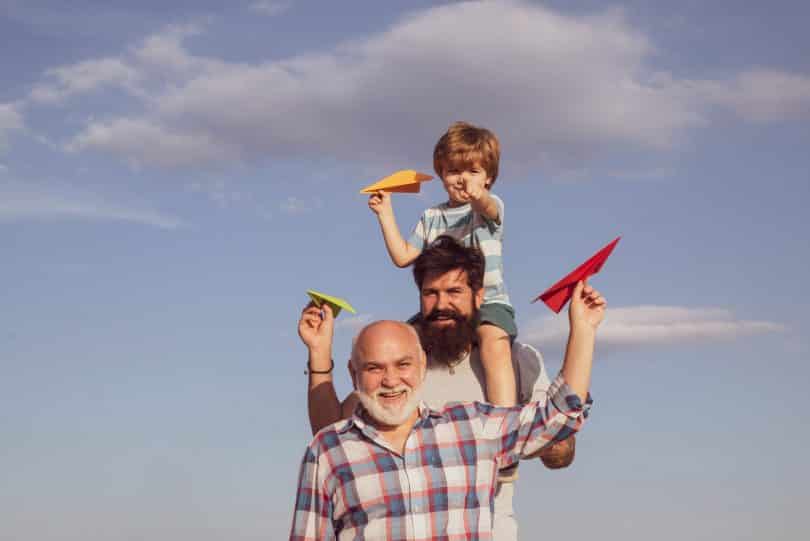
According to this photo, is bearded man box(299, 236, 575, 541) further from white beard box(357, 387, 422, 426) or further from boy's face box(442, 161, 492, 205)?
white beard box(357, 387, 422, 426)

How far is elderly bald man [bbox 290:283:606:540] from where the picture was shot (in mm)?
7051

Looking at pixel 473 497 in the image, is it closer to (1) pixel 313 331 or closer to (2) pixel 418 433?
(2) pixel 418 433

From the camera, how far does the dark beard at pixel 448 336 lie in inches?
354

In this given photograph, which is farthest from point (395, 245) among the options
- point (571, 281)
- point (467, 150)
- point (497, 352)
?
point (571, 281)

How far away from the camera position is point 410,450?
716 centimetres

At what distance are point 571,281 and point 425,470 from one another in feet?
5.81

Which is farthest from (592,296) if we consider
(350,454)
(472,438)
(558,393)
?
(350,454)

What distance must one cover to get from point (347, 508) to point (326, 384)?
1877mm

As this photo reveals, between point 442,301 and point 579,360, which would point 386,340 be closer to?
point 579,360

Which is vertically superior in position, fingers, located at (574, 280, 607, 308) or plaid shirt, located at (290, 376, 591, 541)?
fingers, located at (574, 280, 607, 308)

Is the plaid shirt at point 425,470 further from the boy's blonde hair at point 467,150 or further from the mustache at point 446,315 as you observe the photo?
the boy's blonde hair at point 467,150

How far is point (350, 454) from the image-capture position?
23.6ft

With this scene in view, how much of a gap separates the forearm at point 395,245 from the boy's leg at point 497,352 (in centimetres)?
90

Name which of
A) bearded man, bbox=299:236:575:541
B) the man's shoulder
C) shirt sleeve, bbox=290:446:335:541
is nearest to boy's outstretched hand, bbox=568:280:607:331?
bearded man, bbox=299:236:575:541
